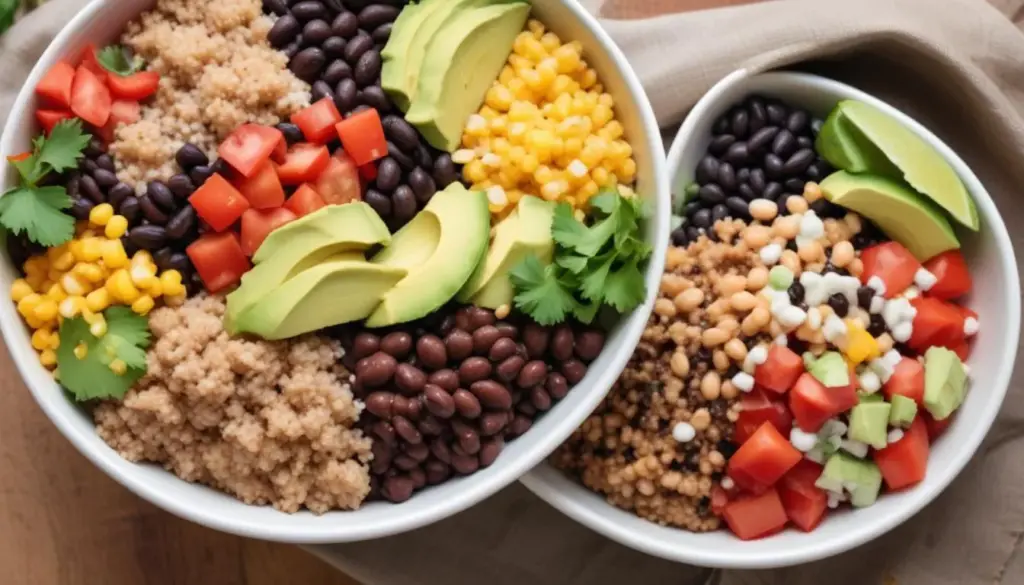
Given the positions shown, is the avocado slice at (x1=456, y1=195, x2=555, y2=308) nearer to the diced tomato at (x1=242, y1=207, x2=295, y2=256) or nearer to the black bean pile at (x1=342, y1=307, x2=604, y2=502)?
the black bean pile at (x1=342, y1=307, x2=604, y2=502)

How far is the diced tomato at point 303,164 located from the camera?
1.73m

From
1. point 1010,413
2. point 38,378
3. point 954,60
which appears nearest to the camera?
point 38,378

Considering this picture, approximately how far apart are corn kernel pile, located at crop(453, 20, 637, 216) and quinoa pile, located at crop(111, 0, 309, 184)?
1.09 ft

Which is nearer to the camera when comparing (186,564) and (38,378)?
(38,378)

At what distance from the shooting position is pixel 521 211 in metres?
1.77

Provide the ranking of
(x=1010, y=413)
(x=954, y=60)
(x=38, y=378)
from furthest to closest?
(x=1010, y=413)
(x=954, y=60)
(x=38, y=378)

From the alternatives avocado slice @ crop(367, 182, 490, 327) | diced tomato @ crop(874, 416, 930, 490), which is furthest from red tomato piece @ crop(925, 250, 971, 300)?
avocado slice @ crop(367, 182, 490, 327)

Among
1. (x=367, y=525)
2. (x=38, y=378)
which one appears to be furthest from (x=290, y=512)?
→ (x=38, y=378)

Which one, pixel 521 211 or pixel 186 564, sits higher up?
pixel 521 211

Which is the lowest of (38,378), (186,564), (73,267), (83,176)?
(186,564)

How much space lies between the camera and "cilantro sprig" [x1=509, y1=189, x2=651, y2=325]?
1727 mm

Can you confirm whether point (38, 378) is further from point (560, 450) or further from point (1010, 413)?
point (1010, 413)

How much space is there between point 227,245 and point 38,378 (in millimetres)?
386

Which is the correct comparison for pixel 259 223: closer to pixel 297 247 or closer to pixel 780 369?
pixel 297 247
